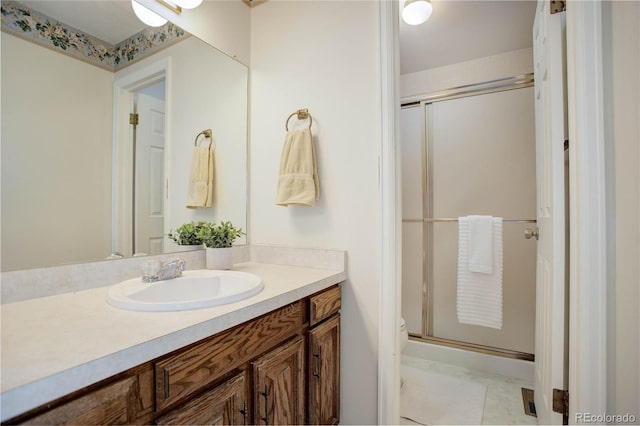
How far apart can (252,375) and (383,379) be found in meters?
0.67

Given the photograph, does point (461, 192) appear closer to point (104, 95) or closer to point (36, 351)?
point (104, 95)

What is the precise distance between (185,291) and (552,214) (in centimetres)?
145

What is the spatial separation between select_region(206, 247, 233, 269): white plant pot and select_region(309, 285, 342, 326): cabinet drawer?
0.45 metres

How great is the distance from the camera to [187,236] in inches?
53.3

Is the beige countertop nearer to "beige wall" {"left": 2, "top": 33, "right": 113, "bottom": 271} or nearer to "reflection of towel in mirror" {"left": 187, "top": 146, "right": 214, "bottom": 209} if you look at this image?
"beige wall" {"left": 2, "top": 33, "right": 113, "bottom": 271}

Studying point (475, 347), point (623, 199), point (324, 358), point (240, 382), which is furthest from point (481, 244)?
point (240, 382)

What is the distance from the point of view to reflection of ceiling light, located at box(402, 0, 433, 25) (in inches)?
62.1

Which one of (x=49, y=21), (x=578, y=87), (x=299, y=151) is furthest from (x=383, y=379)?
(x=49, y=21)

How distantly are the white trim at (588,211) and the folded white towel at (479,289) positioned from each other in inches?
41.8

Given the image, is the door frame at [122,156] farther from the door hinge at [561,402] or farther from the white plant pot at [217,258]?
the door hinge at [561,402]

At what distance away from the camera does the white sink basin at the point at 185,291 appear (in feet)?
2.53

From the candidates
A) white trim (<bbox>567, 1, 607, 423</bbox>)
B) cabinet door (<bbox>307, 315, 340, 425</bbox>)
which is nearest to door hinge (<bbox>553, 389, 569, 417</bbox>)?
white trim (<bbox>567, 1, 607, 423</bbox>)

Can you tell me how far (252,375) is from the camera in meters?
0.88

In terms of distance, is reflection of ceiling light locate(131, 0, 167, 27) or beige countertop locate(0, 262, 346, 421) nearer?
beige countertop locate(0, 262, 346, 421)
